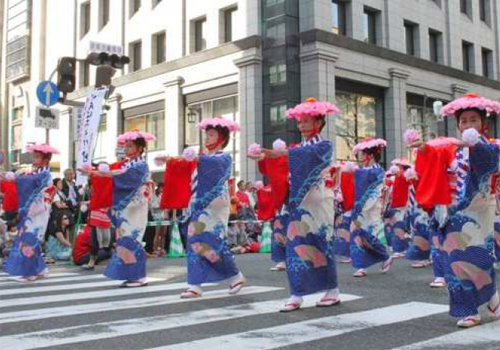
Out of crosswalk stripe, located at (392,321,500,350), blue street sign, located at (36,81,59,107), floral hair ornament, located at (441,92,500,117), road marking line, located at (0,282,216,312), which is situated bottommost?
crosswalk stripe, located at (392,321,500,350)

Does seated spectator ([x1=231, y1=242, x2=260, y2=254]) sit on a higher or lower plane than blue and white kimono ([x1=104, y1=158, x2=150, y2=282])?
lower

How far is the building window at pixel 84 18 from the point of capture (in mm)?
32438

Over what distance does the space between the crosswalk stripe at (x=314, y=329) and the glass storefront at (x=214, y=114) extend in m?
18.1

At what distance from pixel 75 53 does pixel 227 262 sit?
28.6 metres

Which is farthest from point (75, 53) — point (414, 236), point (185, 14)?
point (414, 236)

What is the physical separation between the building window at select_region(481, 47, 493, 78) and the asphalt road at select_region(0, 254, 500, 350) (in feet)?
89.1

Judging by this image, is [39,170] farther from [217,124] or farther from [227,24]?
[227,24]

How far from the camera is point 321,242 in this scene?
5.76 m

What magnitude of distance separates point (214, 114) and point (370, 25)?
7.60 m

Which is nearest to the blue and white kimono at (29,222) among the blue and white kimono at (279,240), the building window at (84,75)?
the blue and white kimono at (279,240)

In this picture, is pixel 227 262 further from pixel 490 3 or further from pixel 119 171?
pixel 490 3

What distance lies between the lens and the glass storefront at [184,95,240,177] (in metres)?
23.9

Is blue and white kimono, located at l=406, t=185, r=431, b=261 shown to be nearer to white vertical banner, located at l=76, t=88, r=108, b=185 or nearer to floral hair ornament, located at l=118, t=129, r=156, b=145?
floral hair ornament, located at l=118, t=129, r=156, b=145

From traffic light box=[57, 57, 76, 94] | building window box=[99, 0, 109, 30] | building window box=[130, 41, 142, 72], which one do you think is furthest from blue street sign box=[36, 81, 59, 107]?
building window box=[99, 0, 109, 30]
